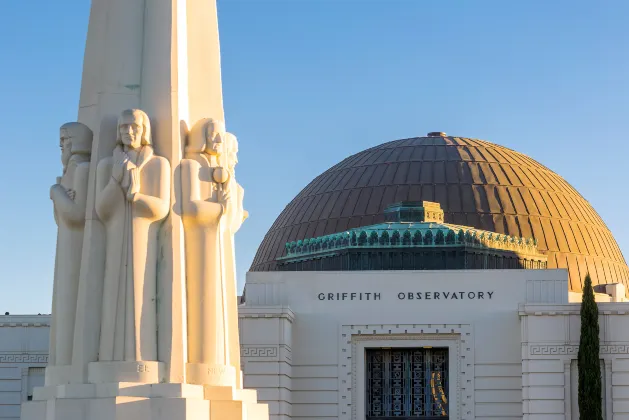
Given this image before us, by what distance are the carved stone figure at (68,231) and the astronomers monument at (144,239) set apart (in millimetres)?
14

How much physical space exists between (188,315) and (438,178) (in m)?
44.6

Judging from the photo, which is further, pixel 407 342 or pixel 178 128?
pixel 407 342

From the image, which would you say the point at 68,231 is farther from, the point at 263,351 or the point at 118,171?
the point at 263,351

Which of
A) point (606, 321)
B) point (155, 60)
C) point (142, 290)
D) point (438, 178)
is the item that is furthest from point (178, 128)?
point (438, 178)

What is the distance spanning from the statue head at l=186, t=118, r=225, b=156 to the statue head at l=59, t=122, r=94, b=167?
1083 millimetres

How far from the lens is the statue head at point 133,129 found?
47.8 feet

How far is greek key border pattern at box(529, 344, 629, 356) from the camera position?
43250mm

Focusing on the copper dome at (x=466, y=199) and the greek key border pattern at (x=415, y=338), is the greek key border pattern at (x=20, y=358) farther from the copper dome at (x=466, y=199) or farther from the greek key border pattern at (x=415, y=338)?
the copper dome at (x=466, y=199)

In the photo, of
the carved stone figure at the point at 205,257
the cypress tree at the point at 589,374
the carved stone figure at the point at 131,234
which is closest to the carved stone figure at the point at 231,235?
the carved stone figure at the point at 205,257

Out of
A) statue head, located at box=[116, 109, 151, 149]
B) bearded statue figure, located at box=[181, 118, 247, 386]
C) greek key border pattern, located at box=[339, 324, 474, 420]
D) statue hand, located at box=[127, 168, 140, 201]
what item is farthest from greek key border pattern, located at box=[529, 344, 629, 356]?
statue hand, located at box=[127, 168, 140, 201]

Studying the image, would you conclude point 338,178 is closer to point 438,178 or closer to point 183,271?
point 438,178

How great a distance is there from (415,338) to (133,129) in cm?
3126

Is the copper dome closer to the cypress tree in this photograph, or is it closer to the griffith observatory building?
the griffith observatory building

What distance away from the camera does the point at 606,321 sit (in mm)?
43375
